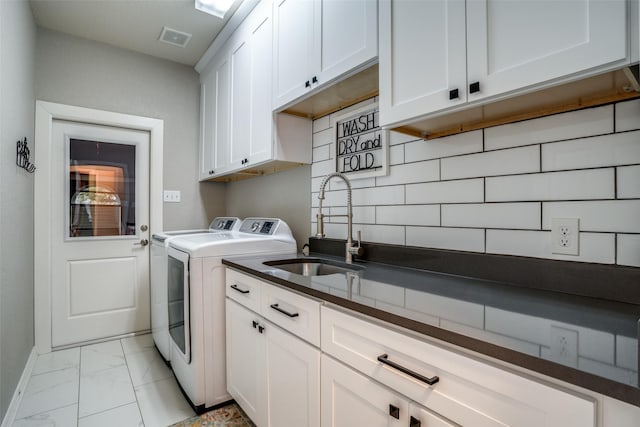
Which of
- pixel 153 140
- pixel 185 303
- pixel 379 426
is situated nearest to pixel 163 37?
pixel 153 140

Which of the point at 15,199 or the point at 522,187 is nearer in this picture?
the point at 522,187

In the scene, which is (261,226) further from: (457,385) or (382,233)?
(457,385)

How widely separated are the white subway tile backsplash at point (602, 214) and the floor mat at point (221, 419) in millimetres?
1661

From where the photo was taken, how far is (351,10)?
137 centimetres

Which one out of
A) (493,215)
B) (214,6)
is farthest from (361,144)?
(214,6)

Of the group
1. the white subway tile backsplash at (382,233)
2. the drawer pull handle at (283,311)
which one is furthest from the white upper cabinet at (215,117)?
the drawer pull handle at (283,311)

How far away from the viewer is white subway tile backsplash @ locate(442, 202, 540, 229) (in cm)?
110

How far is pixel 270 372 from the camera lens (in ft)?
4.40

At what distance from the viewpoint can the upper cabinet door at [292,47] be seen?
162cm

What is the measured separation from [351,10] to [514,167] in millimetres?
913

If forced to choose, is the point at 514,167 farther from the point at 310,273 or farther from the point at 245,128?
the point at 245,128

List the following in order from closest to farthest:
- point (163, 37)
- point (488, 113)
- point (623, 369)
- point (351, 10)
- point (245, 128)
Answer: point (623, 369) → point (488, 113) → point (351, 10) → point (245, 128) → point (163, 37)

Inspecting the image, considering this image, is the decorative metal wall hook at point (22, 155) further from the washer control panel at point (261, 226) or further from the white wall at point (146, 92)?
the washer control panel at point (261, 226)

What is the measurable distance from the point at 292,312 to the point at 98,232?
7.97ft
